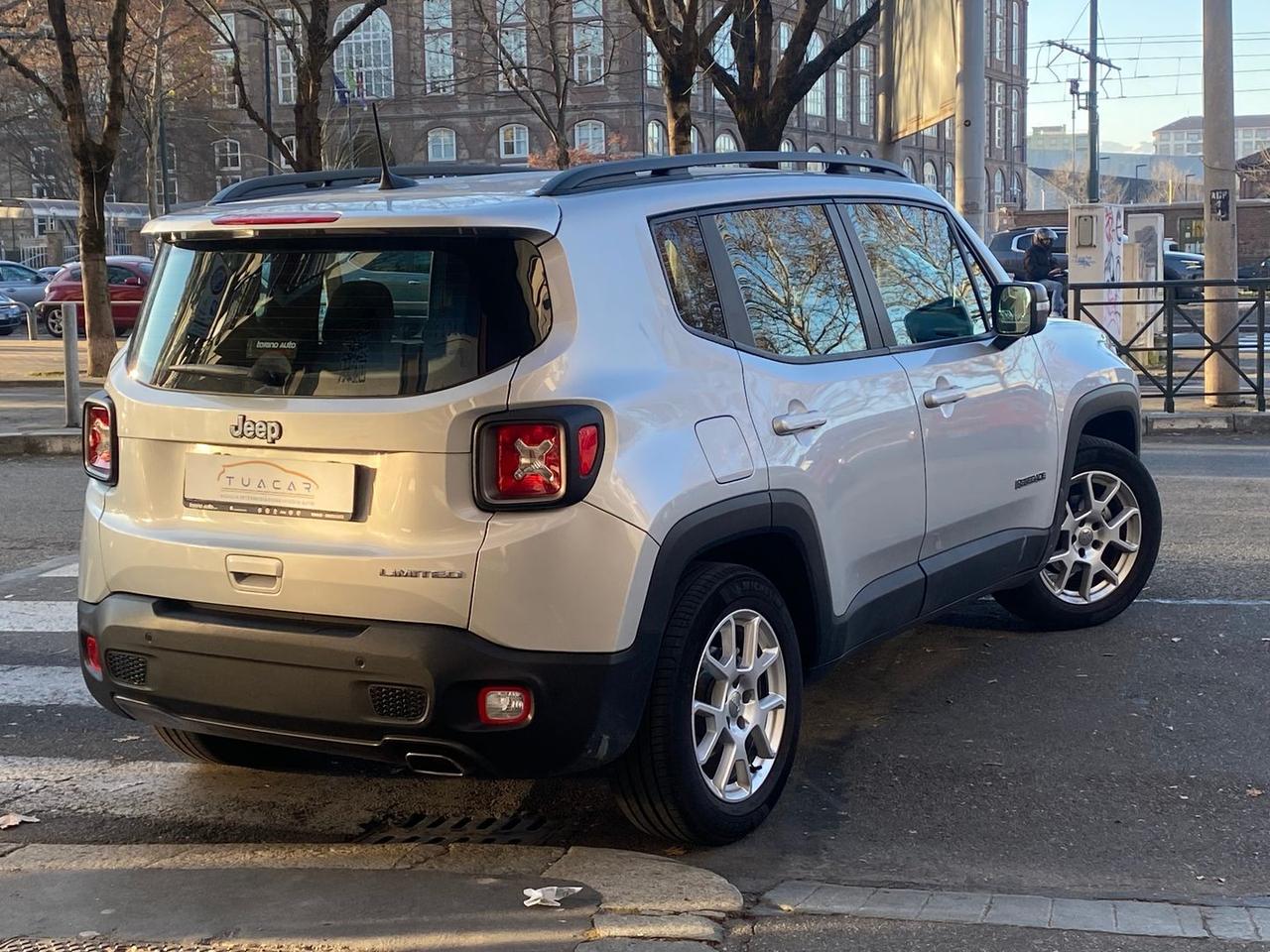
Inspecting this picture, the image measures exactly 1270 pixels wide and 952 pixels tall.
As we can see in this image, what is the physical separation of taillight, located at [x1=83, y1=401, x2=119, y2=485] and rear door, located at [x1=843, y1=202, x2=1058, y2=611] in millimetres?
2431

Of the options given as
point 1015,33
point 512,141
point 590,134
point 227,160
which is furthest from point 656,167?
point 1015,33

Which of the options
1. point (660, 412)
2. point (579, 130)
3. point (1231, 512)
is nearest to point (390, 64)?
point (579, 130)

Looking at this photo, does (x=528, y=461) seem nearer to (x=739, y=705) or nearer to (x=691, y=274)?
(x=691, y=274)

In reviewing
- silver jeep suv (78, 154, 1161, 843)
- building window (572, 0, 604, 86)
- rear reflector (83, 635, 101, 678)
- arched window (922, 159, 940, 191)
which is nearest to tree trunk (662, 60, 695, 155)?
silver jeep suv (78, 154, 1161, 843)

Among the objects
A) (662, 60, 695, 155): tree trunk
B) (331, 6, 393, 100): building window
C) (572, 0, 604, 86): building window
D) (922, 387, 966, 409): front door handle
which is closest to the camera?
(922, 387, 966, 409): front door handle

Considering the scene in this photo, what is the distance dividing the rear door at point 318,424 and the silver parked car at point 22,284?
3159 cm

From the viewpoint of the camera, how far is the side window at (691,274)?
13.3 feet

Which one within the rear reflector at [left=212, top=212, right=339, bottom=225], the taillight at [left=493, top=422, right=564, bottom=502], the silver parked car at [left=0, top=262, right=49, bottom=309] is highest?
the silver parked car at [left=0, top=262, right=49, bottom=309]

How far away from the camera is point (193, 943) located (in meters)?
3.50

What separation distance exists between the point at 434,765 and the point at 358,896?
388 millimetres

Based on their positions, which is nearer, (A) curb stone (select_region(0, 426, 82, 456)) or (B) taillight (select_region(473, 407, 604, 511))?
(B) taillight (select_region(473, 407, 604, 511))

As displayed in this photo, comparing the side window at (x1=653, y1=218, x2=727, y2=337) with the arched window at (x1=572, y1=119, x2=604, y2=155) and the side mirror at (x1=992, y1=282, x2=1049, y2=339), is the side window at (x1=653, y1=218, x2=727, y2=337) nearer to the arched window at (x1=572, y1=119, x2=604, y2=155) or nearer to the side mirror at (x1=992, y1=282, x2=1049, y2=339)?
the side mirror at (x1=992, y1=282, x2=1049, y2=339)

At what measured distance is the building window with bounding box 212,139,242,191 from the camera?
230 feet

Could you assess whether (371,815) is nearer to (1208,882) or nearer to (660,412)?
(660,412)
